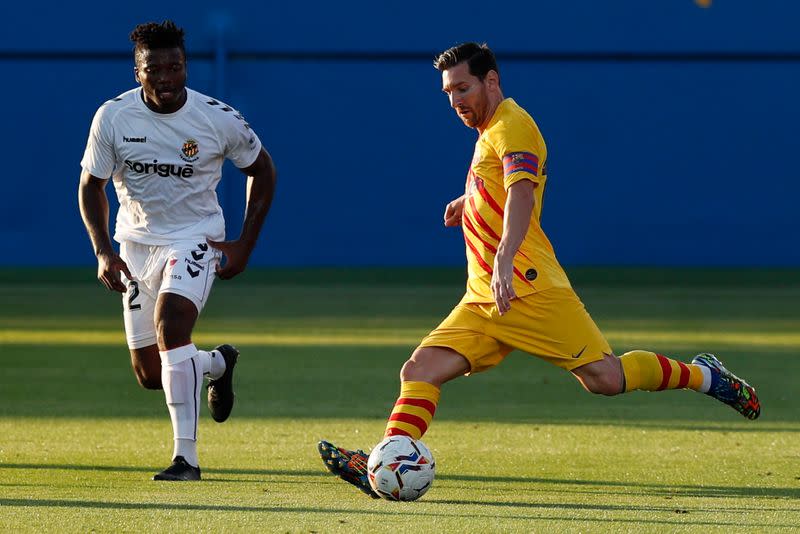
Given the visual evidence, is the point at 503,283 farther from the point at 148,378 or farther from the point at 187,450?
the point at 148,378

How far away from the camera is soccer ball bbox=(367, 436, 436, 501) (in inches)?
247

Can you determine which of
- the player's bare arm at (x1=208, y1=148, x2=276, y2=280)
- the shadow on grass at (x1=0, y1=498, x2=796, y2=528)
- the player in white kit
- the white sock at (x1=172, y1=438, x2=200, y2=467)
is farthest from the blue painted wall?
the shadow on grass at (x1=0, y1=498, x2=796, y2=528)

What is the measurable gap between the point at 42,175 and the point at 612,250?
345 inches

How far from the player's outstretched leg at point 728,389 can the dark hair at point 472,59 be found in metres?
1.94

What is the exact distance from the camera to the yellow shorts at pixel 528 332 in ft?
22.2

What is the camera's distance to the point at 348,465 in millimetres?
6738

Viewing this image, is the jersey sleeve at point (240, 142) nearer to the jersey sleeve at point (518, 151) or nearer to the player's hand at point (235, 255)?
the player's hand at point (235, 255)

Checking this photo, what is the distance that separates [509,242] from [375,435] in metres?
2.61

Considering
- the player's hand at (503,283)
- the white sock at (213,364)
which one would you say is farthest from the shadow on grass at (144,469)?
the player's hand at (503,283)

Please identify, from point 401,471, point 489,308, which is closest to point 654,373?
point 489,308

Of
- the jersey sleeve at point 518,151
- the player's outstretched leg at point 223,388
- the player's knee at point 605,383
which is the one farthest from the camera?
the player's outstretched leg at point 223,388

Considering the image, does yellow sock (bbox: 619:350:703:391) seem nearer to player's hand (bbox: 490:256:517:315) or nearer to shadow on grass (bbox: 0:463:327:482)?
player's hand (bbox: 490:256:517:315)

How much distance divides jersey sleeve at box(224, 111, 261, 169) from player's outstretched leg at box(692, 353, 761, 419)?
250cm

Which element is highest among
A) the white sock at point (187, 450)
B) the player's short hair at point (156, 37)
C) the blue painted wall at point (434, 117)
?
the player's short hair at point (156, 37)
